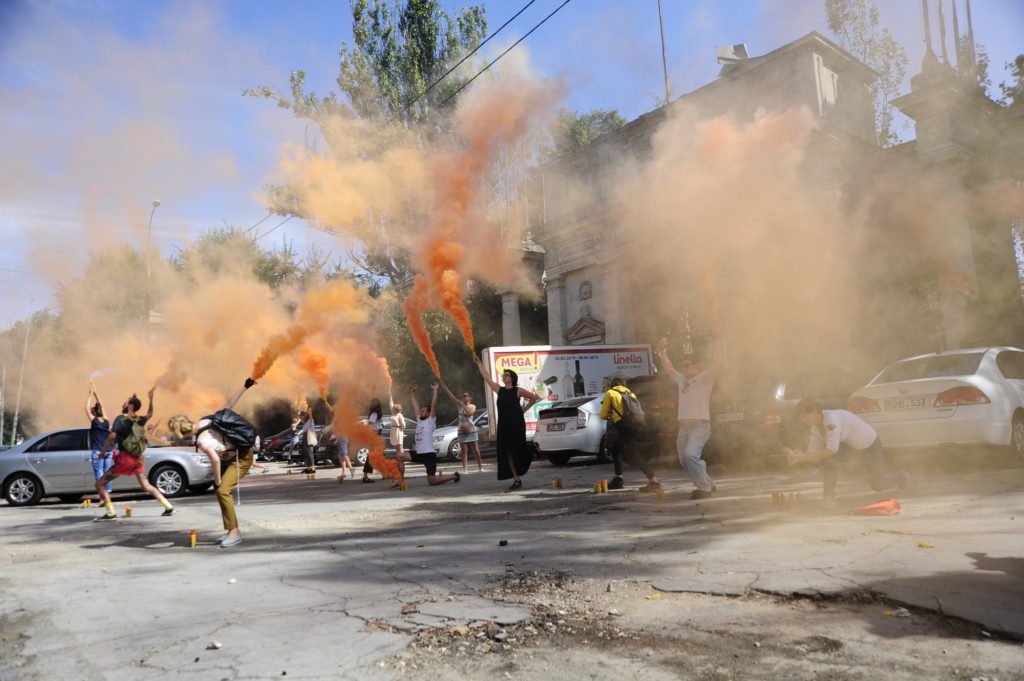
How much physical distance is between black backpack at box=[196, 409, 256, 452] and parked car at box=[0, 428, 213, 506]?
704cm

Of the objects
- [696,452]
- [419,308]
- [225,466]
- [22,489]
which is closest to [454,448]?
[419,308]

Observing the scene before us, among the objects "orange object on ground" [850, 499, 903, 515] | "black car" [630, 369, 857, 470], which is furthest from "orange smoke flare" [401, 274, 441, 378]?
"orange object on ground" [850, 499, 903, 515]

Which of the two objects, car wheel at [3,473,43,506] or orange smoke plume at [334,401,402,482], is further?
car wheel at [3,473,43,506]

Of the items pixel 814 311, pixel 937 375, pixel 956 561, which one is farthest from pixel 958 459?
Result: pixel 814 311

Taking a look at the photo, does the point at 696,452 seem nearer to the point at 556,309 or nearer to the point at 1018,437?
the point at 1018,437

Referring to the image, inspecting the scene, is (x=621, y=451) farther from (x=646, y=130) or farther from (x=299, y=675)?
(x=646, y=130)

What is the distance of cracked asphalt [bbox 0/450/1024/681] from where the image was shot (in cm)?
333

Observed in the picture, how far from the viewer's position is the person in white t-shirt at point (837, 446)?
6781mm

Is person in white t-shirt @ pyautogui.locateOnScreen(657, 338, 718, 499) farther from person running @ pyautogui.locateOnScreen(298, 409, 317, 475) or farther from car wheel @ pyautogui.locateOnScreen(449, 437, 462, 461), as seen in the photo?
person running @ pyautogui.locateOnScreen(298, 409, 317, 475)

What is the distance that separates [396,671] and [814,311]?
642 inches

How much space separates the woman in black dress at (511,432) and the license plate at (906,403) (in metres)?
4.57

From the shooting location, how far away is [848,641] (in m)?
3.36

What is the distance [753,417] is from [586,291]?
1841cm

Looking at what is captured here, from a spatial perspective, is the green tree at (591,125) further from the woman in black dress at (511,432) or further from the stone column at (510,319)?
the woman in black dress at (511,432)
